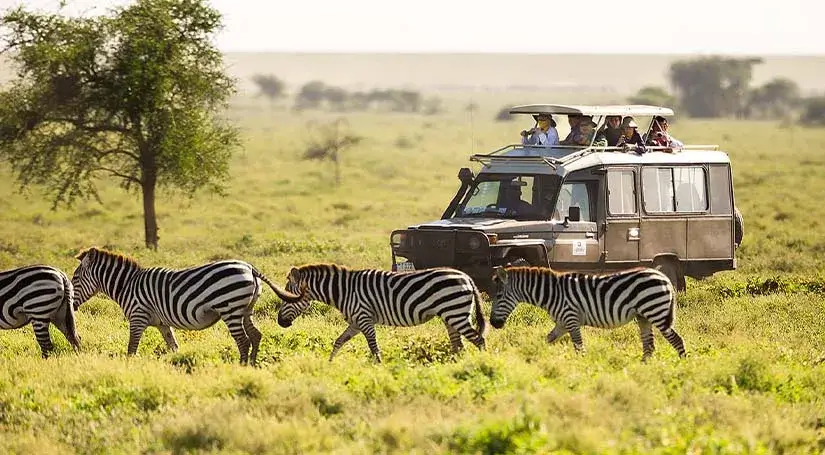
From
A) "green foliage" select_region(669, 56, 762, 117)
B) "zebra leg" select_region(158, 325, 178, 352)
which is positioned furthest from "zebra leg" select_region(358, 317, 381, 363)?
"green foliage" select_region(669, 56, 762, 117)

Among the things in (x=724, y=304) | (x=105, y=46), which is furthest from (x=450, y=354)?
(x=105, y=46)

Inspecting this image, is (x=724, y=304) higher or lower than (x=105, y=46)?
lower

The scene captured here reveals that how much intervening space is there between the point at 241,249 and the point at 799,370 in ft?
48.2

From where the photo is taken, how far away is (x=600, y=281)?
1192cm

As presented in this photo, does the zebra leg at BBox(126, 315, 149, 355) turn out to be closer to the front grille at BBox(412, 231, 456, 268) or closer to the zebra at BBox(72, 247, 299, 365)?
the zebra at BBox(72, 247, 299, 365)

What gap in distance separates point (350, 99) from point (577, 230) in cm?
11809

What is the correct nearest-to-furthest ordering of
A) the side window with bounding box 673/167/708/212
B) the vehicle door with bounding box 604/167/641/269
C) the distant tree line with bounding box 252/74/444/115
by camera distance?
the vehicle door with bounding box 604/167/641/269
the side window with bounding box 673/167/708/212
the distant tree line with bounding box 252/74/444/115

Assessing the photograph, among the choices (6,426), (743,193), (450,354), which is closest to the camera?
(6,426)

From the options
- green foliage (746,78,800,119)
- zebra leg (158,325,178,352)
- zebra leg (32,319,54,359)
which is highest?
green foliage (746,78,800,119)

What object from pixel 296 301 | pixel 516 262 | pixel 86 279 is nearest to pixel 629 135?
pixel 516 262

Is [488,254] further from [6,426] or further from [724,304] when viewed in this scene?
[6,426]

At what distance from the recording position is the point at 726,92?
100750mm

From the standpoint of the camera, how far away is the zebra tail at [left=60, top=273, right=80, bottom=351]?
12.4 meters

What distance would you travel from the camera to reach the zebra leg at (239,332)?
1184 cm
